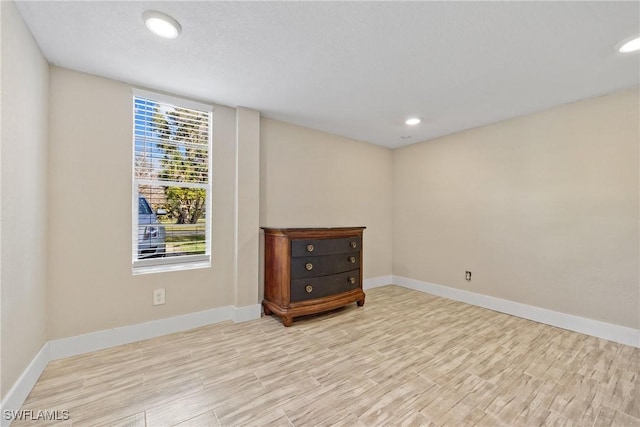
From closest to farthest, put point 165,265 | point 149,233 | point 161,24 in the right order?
point 161,24 → point 149,233 → point 165,265

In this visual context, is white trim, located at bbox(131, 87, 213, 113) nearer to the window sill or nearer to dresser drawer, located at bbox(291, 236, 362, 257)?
the window sill

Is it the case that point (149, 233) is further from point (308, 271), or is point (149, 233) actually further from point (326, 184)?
point (326, 184)

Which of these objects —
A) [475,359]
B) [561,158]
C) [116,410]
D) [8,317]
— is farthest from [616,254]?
[8,317]

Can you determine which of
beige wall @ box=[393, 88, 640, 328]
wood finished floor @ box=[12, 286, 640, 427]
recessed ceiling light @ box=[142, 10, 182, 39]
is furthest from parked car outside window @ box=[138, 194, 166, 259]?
beige wall @ box=[393, 88, 640, 328]

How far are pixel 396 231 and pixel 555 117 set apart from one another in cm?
235

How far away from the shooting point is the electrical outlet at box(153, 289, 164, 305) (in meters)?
2.38

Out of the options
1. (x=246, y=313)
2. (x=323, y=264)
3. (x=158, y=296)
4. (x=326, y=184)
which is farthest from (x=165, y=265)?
(x=326, y=184)

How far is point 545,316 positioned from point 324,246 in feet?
7.77

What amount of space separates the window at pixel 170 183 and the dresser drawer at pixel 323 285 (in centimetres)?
94

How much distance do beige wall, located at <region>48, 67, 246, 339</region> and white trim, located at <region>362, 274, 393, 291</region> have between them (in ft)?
8.42

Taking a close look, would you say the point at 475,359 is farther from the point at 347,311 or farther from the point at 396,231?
the point at 396,231

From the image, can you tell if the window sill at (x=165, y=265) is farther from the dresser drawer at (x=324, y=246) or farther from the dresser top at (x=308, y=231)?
the dresser drawer at (x=324, y=246)

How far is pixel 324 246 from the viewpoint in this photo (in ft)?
9.46

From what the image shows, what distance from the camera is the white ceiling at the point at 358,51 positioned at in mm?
1460
